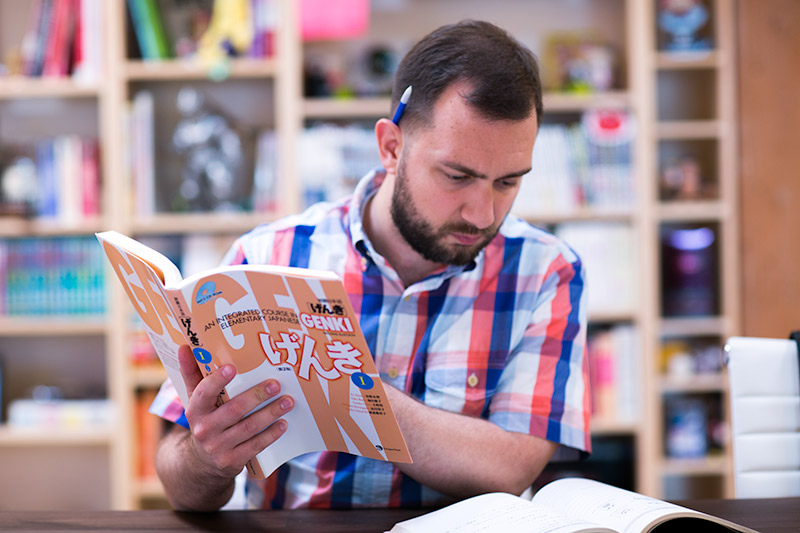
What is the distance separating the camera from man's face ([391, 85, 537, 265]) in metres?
1.08

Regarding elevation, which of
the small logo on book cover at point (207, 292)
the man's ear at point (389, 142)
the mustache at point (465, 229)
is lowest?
the small logo on book cover at point (207, 292)

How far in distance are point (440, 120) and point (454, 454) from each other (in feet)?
1.60

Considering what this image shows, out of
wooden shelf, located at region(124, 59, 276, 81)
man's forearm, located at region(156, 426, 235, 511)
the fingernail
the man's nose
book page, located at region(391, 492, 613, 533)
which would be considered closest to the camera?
book page, located at region(391, 492, 613, 533)

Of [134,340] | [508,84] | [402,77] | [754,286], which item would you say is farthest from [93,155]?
[754,286]

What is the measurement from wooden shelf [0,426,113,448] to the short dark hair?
188 centimetres

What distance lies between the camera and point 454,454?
3.49ft

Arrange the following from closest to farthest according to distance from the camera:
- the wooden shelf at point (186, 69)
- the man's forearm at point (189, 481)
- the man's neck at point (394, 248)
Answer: the man's forearm at point (189, 481) < the man's neck at point (394, 248) < the wooden shelf at point (186, 69)

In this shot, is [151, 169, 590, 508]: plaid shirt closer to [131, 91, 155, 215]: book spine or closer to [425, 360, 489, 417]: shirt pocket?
[425, 360, 489, 417]: shirt pocket

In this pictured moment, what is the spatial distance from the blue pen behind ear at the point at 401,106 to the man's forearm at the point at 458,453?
0.43 m

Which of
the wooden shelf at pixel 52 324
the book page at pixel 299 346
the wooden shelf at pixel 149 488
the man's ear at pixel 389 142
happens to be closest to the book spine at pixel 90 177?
the wooden shelf at pixel 52 324

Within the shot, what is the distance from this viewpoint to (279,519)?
3.15 feet

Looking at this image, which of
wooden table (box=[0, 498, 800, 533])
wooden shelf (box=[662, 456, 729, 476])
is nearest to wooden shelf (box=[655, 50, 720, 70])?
wooden shelf (box=[662, 456, 729, 476])

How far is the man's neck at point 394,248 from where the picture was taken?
1.27 meters

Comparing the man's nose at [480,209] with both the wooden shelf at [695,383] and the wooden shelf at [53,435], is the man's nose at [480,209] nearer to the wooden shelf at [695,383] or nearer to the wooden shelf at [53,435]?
the wooden shelf at [695,383]
